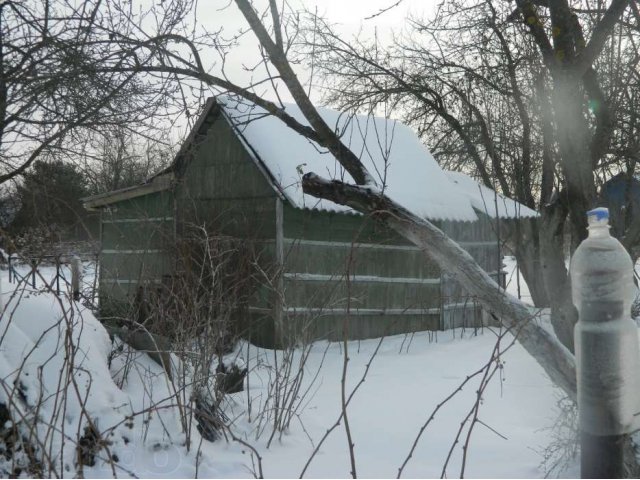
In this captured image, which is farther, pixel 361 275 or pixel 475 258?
pixel 475 258

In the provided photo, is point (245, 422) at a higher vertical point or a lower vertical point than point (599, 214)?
lower

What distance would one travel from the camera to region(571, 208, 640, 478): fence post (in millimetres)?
1415

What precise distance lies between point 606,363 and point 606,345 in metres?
0.04

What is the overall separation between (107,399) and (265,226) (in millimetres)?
6502

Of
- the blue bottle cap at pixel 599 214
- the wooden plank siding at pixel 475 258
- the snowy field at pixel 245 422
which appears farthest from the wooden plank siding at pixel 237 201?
the blue bottle cap at pixel 599 214

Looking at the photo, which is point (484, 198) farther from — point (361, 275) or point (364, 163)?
point (361, 275)

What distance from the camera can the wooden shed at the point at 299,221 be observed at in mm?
10805

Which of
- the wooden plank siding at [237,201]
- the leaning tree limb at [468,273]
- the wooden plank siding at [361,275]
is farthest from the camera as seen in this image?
the wooden plank siding at [361,275]

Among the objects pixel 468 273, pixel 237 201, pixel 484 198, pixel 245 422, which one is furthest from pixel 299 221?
pixel 468 273

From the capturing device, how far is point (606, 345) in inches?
56.1

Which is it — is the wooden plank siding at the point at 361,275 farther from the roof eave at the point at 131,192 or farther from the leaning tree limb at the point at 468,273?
the leaning tree limb at the point at 468,273

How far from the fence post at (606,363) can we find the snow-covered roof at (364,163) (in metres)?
8.33

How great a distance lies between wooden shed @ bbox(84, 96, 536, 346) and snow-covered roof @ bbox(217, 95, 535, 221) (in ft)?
0.09

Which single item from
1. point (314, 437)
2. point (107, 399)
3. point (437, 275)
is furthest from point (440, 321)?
point (107, 399)
